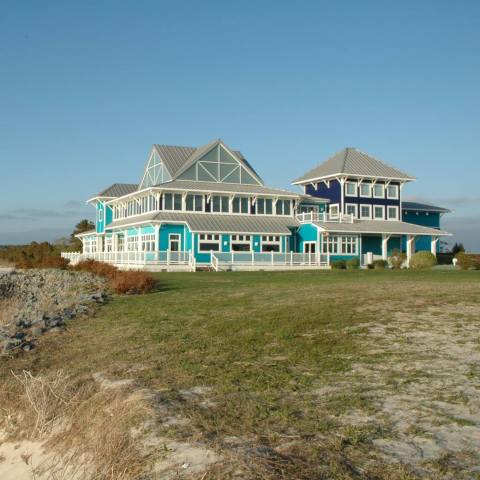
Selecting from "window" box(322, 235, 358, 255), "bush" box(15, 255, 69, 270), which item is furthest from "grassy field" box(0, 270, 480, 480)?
"window" box(322, 235, 358, 255)

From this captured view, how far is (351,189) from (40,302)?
3673 centimetres

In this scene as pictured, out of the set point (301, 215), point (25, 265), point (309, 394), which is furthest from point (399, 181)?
point (309, 394)

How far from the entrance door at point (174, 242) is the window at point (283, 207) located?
30.9ft

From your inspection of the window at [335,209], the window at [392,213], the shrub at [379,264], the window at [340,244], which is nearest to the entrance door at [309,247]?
the window at [340,244]

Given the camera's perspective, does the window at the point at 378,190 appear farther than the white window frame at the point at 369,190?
Yes

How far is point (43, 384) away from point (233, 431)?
3033mm

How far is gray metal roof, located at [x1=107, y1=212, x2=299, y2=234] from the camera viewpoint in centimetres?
4200

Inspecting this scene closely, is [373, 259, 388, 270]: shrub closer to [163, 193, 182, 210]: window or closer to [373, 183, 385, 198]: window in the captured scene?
[373, 183, 385, 198]: window

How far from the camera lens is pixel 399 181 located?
174ft

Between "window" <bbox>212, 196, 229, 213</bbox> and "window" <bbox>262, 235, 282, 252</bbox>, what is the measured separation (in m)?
4.10

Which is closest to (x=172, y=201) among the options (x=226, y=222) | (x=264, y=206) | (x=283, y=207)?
(x=226, y=222)

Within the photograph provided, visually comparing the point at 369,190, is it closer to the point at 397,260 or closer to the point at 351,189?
the point at 351,189

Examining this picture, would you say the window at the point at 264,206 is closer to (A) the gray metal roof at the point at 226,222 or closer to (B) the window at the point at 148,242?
(A) the gray metal roof at the point at 226,222

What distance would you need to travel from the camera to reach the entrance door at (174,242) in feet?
139
